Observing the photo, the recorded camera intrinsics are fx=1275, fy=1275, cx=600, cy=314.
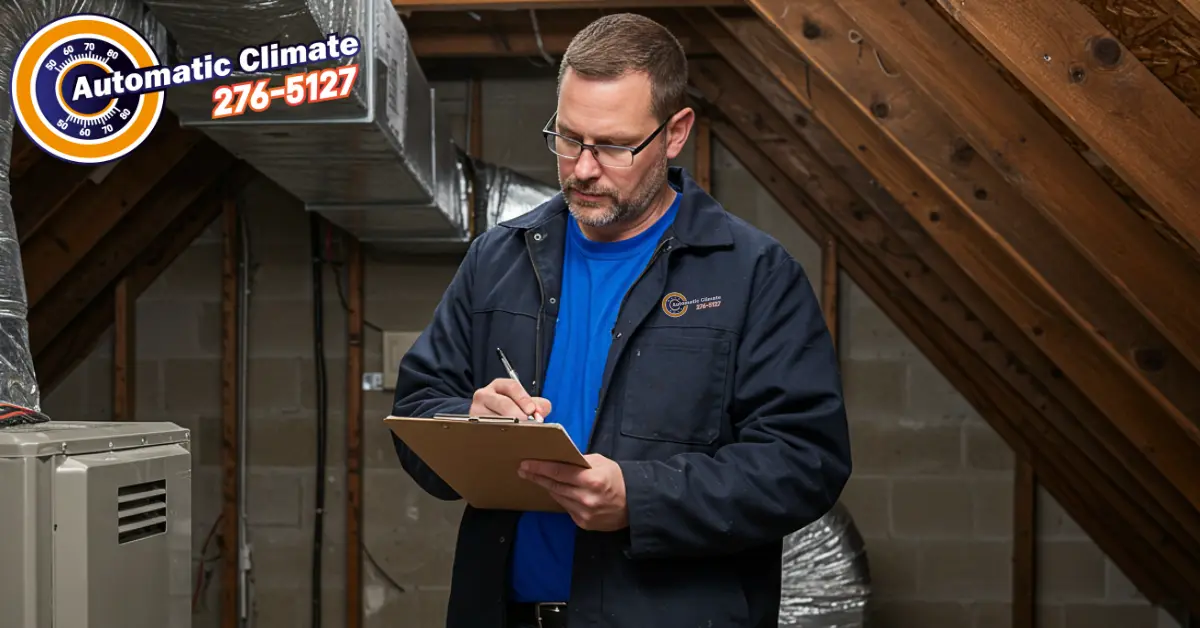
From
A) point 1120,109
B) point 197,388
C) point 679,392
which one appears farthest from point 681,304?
point 197,388

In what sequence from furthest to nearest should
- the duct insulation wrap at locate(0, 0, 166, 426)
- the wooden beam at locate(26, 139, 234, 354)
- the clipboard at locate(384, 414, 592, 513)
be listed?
the wooden beam at locate(26, 139, 234, 354) < the duct insulation wrap at locate(0, 0, 166, 426) < the clipboard at locate(384, 414, 592, 513)

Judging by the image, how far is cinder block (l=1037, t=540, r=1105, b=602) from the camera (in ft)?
14.9

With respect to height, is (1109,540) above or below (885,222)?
below

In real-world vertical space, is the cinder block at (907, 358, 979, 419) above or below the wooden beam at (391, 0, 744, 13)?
below

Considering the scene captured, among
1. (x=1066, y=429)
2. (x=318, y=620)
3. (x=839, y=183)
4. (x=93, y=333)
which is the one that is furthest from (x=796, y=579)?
(x=93, y=333)

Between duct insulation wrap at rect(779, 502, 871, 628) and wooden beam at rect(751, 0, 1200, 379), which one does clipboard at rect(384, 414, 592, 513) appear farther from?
duct insulation wrap at rect(779, 502, 871, 628)

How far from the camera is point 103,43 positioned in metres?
2.16

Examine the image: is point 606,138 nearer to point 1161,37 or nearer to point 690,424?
point 690,424

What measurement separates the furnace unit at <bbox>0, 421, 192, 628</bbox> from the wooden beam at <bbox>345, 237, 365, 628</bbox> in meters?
2.94

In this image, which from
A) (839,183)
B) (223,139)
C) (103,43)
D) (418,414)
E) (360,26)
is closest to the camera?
(418,414)

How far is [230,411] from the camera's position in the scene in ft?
15.4

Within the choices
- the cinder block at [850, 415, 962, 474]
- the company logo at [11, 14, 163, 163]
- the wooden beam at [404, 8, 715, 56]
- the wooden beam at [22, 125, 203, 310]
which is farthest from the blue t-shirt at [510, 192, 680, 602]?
the cinder block at [850, 415, 962, 474]

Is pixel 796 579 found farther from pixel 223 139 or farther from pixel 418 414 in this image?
pixel 418 414

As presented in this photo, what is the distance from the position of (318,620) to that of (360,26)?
2.93 m
